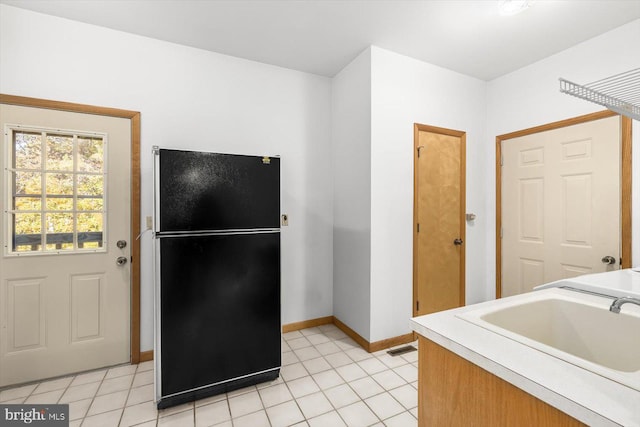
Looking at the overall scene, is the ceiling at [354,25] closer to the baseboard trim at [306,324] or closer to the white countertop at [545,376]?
the white countertop at [545,376]

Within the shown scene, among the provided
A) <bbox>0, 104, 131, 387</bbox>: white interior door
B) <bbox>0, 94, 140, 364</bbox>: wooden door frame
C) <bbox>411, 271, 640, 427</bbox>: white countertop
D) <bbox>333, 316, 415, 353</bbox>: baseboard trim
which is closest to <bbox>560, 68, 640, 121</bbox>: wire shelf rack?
<bbox>411, 271, 640, 427</bbox>: white countertop

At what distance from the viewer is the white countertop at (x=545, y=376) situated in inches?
23.3

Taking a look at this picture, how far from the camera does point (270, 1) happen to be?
6.79 ft

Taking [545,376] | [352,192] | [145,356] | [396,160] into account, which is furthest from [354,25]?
[145,356]

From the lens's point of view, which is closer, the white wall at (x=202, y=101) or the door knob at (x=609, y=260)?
the white wall at (x=202, y=101)


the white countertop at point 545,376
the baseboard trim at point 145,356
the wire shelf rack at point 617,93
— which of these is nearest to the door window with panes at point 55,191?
the baseboard trim at point 145,356

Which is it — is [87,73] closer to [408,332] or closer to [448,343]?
[448,343]

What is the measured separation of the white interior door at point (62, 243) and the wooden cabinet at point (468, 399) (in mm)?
2450

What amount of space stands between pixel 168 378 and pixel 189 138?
75.8 inches

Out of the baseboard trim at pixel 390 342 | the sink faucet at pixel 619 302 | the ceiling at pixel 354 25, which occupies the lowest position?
the baseboard trim at pixel 390 342

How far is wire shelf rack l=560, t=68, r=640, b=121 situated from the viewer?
0.95m

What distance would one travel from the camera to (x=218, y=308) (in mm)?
1964

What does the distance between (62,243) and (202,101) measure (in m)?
1.62

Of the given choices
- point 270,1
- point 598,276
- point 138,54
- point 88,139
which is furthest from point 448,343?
point 138,54
